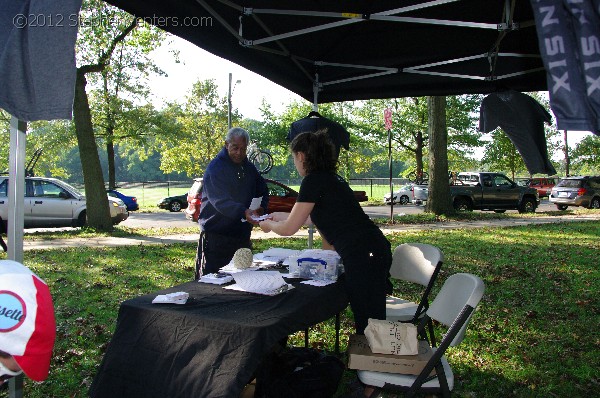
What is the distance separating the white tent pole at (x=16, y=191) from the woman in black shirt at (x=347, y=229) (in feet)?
4.70

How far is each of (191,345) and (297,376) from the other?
2.74 ft

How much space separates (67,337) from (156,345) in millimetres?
2622

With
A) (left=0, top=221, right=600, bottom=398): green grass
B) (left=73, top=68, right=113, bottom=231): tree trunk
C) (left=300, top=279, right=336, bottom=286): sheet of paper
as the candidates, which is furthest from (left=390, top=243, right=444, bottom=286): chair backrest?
(left=73, top=68, right=113, bottom=231): tree trunk

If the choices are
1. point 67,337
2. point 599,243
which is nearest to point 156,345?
point 67,337

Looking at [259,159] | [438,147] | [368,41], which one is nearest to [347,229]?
[368,41]

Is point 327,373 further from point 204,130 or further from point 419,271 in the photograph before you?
point 204,130

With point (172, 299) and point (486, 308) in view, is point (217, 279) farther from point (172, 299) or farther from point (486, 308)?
point (486, 308)

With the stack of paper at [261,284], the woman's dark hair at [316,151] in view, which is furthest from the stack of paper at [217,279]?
the woman's dark hair at [316,151]

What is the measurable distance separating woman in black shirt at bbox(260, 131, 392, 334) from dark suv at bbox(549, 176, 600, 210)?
20991 mm

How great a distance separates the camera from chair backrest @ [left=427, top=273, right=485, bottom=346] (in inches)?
97.9

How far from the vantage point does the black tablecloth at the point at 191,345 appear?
6.55ft

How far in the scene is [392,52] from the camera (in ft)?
16.6

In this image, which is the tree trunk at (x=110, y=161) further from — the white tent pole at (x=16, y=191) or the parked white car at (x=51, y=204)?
the white tent pole at (x=16, y=191)

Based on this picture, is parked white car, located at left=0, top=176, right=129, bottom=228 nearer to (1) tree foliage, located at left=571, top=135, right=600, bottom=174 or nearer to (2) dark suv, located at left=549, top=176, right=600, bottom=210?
(2) dark suv, located at left=549, top=176, right=600, bottom=210
